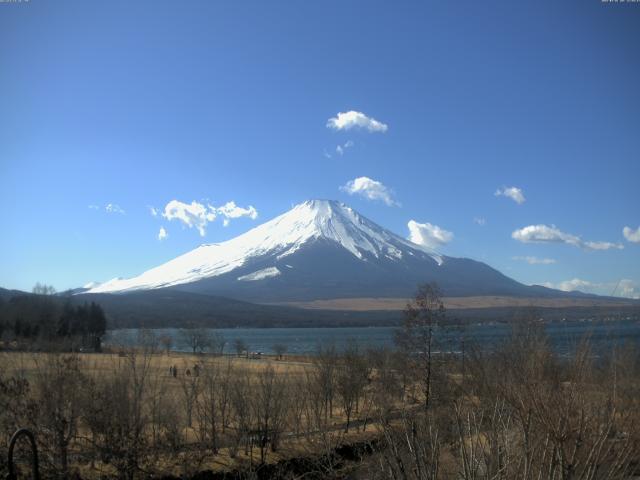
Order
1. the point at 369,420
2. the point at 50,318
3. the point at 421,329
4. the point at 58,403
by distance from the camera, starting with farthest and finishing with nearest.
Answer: the point at 50,318, the point at 421,329, the point at 369,420, the point at 58,403

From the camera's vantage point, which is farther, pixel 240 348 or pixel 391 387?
pixel 240 348

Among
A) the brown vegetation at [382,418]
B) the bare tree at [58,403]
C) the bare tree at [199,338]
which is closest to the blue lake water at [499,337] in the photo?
the brown vegetation at [382,418]

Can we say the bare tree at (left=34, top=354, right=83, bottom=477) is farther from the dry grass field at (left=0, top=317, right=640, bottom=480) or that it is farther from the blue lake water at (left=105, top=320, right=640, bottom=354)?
the blue lake water at (left=105, top=320, right=640, bottom=354)

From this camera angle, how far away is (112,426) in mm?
18266

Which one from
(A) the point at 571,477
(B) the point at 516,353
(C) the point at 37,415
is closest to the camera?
(A) the point at 571,477

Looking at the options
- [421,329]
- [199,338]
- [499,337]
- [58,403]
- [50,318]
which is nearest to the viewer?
[58,403]

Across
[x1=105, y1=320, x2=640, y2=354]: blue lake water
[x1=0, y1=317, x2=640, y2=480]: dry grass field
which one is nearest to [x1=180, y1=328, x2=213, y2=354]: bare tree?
[x1=105, y1=320, x2=640, y2=354]: blue lake water

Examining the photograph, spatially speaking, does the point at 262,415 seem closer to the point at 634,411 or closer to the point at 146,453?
the point at 146,453

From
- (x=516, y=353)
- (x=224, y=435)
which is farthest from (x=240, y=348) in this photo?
(x=516, y=353)

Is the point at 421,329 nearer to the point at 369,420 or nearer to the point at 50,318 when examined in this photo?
the point at 369,420

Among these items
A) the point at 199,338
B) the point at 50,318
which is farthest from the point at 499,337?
the point at 199,338

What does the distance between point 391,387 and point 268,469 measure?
10243 millimetres

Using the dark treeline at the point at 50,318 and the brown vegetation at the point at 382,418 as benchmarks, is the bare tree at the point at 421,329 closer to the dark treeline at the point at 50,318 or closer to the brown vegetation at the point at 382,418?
the brown vegetation at the point at 382,418

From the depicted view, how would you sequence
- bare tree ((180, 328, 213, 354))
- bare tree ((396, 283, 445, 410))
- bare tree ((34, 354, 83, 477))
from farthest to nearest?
bare tree ((180, 328, 213, 354))
bare tree ((396, 283, 445, 410))
bare tree ((34, 354, 83, 477))
